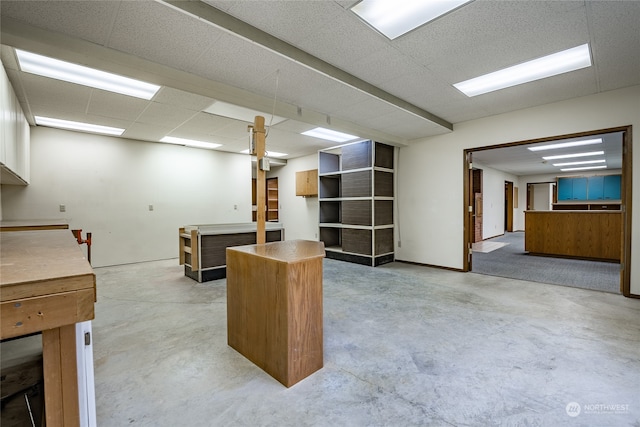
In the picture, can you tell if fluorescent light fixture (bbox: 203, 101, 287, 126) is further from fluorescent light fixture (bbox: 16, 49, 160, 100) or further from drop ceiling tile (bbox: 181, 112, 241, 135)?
fluorescent light fixture (bbox: 16, 49, 160, 100)

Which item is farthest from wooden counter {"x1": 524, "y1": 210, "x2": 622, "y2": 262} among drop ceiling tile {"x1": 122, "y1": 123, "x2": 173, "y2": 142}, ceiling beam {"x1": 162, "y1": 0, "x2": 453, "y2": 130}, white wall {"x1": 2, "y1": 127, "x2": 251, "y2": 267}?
drop ceiling tile {"x1": 122, "y1": 123, "x2": 173, "y2": 142}

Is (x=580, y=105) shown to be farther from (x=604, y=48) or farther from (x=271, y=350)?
(x=271, y=350)

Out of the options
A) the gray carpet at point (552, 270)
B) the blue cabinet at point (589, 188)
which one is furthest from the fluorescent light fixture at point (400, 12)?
the blue cabinet at point (589, 188)

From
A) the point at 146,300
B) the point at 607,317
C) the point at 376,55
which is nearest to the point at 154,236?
the point at 146,300

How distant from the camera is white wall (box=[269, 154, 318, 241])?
758 cm

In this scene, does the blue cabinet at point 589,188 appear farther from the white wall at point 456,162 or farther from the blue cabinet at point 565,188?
the white wall at point 456,162

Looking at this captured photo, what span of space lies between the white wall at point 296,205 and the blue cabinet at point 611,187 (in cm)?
1083

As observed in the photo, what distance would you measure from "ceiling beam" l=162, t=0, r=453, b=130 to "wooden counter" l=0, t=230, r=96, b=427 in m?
1.94

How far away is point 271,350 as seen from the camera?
1.95 metres

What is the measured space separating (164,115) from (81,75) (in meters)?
1.24

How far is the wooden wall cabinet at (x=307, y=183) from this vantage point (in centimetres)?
708

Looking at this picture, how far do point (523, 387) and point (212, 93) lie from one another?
12.3 feet

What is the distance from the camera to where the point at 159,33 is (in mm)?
2238

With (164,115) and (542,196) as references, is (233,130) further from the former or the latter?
(542,196)
